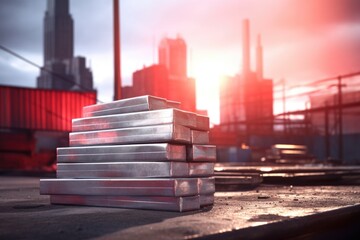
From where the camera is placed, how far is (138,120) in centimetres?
372

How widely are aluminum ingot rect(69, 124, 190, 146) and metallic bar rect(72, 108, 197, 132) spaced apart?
0.05m

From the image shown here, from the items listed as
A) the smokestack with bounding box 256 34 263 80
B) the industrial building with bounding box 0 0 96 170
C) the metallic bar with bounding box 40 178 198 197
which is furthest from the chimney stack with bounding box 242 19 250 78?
the metallic bar with bounding box 40 178 198 197

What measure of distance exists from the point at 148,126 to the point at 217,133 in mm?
32104

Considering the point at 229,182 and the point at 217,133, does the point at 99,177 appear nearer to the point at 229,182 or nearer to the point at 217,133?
the point at 229,182

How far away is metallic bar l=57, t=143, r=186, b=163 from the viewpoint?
11.4ft

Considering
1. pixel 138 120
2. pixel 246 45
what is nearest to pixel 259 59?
pixel 246 45

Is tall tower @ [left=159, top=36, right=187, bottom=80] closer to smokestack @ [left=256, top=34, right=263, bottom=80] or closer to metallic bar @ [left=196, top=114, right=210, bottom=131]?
smokestack @ [left=256, top=34, right=263, bottom=80]

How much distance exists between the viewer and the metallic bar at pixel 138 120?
3513mm

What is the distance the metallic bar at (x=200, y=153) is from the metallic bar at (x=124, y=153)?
0.20ft

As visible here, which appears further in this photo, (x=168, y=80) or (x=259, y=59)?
(x=259, y=59)

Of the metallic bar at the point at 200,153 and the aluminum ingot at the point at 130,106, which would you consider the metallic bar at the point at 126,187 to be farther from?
the aluminum ingot at the point at 130,106

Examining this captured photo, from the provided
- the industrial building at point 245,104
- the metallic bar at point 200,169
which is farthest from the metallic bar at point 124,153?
the industrial building at point 245,104

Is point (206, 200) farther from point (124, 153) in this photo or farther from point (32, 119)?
point (32, 119)

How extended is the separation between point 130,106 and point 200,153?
750mm
